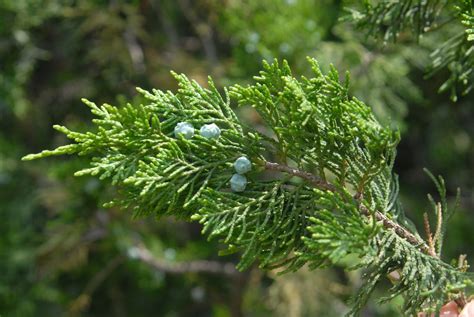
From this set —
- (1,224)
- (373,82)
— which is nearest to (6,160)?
(1,224)

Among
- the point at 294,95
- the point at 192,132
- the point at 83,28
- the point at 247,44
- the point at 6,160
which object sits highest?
the point at 294,95

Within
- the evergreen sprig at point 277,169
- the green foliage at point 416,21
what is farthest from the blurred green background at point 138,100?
the evergreen sprig at point 277,169

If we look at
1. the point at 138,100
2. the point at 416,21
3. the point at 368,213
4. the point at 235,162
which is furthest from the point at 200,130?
the point at 138,100

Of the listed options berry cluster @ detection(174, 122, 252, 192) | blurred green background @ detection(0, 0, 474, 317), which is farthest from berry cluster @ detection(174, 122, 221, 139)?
blurred green background @ detection(0, 0, 474, 317)

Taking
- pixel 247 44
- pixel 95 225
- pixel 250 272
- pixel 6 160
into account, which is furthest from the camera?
pixel 6 160

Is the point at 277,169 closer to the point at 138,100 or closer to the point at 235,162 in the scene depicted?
the point at 235,162

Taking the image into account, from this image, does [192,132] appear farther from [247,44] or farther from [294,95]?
[247,44]
